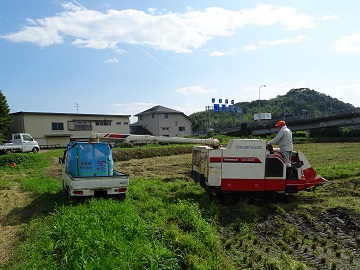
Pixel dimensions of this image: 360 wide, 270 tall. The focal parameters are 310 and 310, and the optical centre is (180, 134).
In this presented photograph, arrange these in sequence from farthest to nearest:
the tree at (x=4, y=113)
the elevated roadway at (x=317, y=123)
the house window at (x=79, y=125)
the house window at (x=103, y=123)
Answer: the elevated roadway at (x=317, y=123), the house window at (x=103, y=123), the house window at (x=79, y=125), the tree at (x=4, y=113)

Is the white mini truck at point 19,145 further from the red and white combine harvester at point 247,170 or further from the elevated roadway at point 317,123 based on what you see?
the elevated roadway at point 317,123

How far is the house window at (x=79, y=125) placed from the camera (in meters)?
42.4

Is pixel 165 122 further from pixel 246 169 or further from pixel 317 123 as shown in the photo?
pixel 246 169

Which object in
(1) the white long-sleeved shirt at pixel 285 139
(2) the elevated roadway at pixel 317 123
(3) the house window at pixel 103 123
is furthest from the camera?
(2) the elevated roadway at pixel 317 123

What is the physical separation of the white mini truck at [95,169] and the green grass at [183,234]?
766 millimetres

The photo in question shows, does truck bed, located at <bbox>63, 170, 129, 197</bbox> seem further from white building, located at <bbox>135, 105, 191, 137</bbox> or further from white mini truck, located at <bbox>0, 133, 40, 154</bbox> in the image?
white building, located at <bbox>135, 105, 191, 137</bbox>

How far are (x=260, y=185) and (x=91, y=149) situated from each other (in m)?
5.86

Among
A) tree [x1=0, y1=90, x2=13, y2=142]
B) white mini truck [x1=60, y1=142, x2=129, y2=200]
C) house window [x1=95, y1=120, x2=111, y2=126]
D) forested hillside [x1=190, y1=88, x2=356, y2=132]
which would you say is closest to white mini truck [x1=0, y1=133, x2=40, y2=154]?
tree [x1=0, y1=90, x2=13, y2=142]

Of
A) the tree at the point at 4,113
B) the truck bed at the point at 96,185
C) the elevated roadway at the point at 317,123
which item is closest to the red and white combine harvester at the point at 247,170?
the truck bed at the point at 96,185

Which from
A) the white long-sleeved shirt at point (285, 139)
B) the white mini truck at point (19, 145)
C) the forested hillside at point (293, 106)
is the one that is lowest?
the white mini truck at point (19, 145)

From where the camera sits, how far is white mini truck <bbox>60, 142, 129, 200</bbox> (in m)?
9.70

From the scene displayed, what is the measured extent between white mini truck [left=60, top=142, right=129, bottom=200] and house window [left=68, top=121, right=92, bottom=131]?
3267 centimetres

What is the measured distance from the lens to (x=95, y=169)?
10766 mm

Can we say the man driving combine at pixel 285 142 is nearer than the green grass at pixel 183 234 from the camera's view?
No
